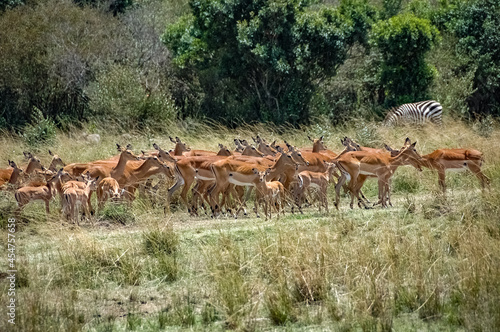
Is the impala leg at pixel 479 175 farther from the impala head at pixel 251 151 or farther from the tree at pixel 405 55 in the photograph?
the tree at pixel 405 55

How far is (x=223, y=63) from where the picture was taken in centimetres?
2377

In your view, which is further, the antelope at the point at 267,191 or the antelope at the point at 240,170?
the antelope at the point at 240,170

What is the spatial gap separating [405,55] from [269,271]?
55.6 feet

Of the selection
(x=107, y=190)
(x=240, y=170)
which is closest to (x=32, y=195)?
(x=107, y=190)

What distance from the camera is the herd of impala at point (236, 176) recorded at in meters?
12.2

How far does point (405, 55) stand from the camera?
24203mm

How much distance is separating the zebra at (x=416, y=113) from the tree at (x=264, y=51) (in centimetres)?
243

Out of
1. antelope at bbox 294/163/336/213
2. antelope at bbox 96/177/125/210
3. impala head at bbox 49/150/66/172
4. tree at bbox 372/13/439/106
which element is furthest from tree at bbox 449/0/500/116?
antelope at bbox 96/177/125/210

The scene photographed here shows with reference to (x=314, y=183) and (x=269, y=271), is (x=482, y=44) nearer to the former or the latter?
(x=314, y=183)

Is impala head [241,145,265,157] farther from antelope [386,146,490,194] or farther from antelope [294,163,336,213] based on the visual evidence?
antelope [386,146,490,194]

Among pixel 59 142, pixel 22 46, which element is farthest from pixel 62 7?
pixel 59 142

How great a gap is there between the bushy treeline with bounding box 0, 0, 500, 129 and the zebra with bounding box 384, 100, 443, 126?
3.95 ft

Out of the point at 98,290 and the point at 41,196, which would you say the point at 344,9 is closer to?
the point at 41,196

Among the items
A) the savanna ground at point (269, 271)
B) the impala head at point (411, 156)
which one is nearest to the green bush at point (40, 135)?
the savanna ground at point (269, 271)
